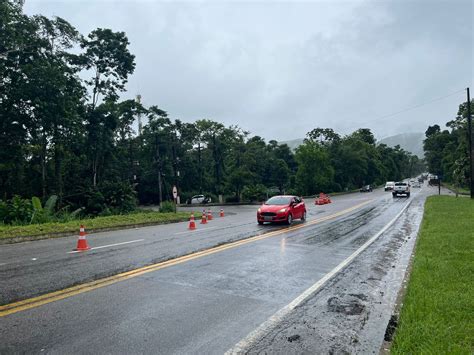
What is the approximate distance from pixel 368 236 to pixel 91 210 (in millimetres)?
20902

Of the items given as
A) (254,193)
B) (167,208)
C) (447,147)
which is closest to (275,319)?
(167,208)

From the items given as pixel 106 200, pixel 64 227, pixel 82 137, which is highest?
pixel 82 137

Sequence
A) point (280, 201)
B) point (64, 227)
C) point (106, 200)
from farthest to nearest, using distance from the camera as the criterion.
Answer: point (106, 200) < point (280, 201) < point (64, 227)

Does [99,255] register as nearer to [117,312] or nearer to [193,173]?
[117,312]

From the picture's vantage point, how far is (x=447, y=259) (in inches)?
327

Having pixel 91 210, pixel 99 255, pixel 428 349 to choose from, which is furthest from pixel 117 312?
pixel 91 210

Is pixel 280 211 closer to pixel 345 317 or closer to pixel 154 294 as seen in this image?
pixel 154 294

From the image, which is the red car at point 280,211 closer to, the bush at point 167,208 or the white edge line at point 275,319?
the white edge line at point 275,319

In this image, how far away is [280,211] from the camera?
17.8 metres

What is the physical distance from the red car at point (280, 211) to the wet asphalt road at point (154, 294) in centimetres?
630

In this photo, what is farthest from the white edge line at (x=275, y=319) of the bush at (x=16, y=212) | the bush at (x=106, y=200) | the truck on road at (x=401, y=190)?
the truck on road at (x=401, y=190)

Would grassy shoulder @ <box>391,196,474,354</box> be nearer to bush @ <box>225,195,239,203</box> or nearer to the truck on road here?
the truck on road

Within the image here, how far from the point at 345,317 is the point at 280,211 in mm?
12594

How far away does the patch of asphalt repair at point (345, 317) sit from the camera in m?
4.25
